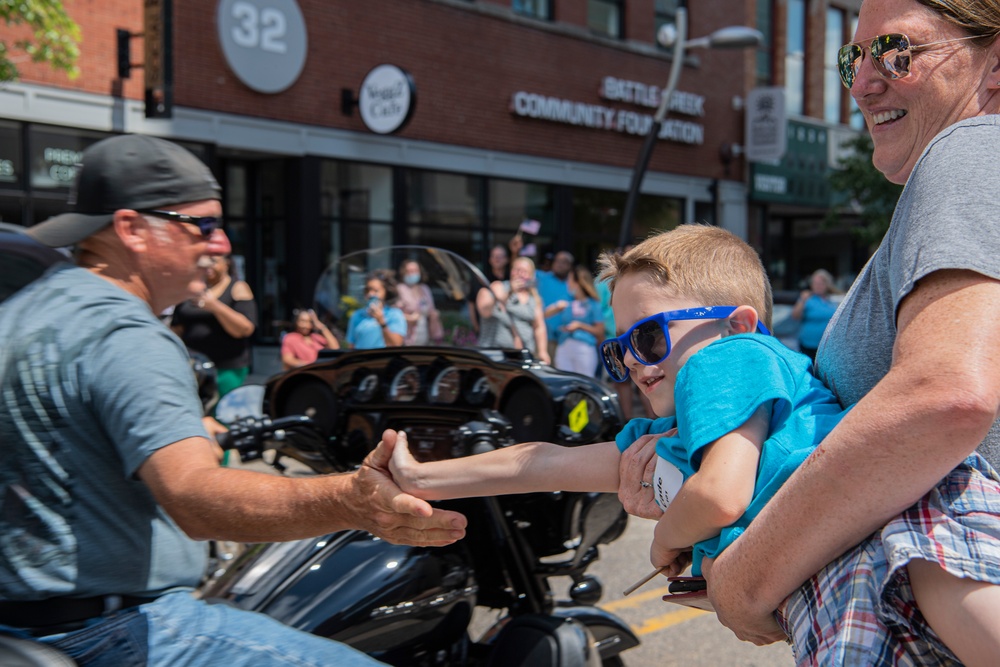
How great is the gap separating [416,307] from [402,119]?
1137cm

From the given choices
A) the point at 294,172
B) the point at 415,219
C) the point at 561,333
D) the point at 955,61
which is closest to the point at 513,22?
the point at 415,219

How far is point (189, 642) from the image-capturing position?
1.73 m

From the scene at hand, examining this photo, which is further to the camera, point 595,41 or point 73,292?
point 595,41

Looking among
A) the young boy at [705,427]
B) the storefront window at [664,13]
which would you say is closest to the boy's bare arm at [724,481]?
the young boy at [705,427]

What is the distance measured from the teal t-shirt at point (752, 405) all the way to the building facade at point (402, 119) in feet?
34.9

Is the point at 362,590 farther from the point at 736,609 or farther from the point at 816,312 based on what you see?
the point at 816,312

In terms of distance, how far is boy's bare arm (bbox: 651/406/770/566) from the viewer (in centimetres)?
136

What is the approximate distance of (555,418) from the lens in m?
2.70

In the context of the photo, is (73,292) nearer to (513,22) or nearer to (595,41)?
(513,22)

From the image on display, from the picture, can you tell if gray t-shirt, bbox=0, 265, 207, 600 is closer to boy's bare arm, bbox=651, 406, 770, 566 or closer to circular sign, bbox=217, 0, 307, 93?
boy's bare arm, bbox=651, 406, 770, 566

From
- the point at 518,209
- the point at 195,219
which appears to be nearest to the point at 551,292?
the point at 518,209

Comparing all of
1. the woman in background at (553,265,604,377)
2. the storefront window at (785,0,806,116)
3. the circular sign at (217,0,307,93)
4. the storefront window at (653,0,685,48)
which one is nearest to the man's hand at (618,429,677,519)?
the woman in background at (553,265,604,377)

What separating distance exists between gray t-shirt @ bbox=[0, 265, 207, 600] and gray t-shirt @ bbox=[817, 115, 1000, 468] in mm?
1148

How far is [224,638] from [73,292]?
710mm
